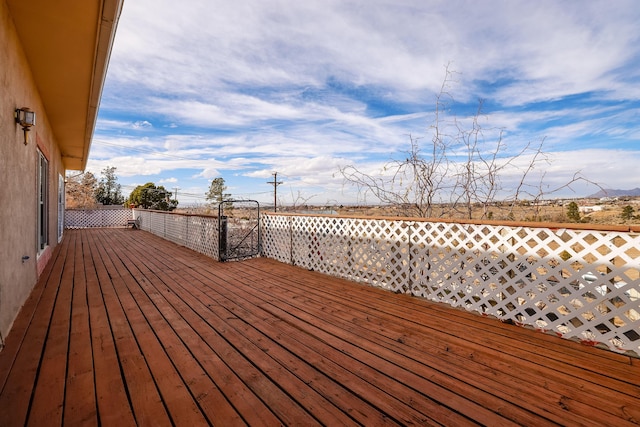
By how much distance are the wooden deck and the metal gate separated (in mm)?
2357

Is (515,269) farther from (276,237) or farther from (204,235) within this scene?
(204,235)

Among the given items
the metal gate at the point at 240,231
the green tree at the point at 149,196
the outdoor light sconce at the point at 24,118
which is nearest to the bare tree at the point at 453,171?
the metal gate at the point at 240,231

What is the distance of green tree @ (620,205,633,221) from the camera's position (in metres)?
4.56

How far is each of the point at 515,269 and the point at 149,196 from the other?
24128 millimetres

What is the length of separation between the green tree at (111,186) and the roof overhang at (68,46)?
82.6 ft

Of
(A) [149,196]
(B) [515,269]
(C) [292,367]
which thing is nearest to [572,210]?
(B) [515,269]

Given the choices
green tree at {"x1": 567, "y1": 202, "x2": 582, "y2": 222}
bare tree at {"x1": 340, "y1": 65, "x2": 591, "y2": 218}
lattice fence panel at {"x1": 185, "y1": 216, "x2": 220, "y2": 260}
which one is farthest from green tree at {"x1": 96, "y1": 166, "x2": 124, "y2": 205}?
green tree at {"x1": 567, "y1": 202, "x2": 582, "y2": 222}

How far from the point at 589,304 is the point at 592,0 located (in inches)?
179

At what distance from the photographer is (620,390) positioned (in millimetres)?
1659

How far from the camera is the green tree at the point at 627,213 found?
4.56m

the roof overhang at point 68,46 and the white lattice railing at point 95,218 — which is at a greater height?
the roof overhang at point 68,46

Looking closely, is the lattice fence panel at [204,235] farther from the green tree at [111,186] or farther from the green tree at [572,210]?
the green tree at [111,186]

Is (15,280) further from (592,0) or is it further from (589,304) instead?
(592,0)

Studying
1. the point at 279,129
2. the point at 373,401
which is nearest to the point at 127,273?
the point at 373,401
